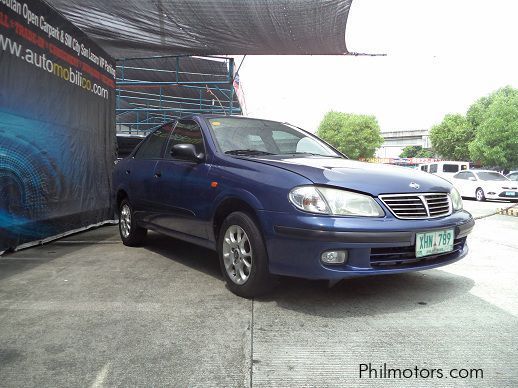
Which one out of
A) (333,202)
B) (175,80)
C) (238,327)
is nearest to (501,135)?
(175,80)

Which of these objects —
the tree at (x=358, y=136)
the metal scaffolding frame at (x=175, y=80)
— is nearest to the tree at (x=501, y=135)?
the metal scaffolding frame at (x=175, y=80)

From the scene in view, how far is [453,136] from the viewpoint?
157 ft

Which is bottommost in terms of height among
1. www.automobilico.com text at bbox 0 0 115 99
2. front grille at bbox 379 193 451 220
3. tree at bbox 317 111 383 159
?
front grille at bbox 379 193 451 220

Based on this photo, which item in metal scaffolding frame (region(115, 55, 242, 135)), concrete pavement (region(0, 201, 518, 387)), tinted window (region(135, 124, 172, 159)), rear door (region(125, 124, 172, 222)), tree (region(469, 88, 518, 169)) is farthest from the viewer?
tree (region(469, 88, 518, 169))

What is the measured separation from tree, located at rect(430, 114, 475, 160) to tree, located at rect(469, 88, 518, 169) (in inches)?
488

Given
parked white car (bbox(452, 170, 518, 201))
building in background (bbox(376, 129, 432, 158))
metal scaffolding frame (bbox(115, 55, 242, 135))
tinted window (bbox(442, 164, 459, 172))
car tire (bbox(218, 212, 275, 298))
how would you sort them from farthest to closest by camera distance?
building in background (bbox(376, 129, 432, 158)), tinted window (bbox(442, 164, 459, 172)), parked white car (bbox(452, 170, 518, 201)), metal scaffolding frame (bbox(115, 55, 242, 135)), car tire (bbox(218, 212, 275, 298))

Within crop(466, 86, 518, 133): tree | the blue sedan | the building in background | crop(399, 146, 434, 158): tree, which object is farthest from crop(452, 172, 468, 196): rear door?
crop(399, 146, 434, 158): tree

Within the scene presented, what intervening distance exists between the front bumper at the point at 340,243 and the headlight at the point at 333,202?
0.06m

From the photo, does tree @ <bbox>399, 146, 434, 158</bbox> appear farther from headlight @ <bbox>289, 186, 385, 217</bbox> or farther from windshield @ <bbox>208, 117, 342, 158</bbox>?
headlight @ <bbox>289, 186, 385, 217</bbox>

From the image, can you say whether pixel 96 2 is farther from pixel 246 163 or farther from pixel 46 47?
pixel 246 163

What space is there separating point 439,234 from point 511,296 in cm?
95

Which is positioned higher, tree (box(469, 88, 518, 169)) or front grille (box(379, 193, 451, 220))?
tree (box(469, 88, 518, 169))

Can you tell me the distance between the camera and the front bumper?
9.36ft

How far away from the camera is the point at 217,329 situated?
2762 mm
